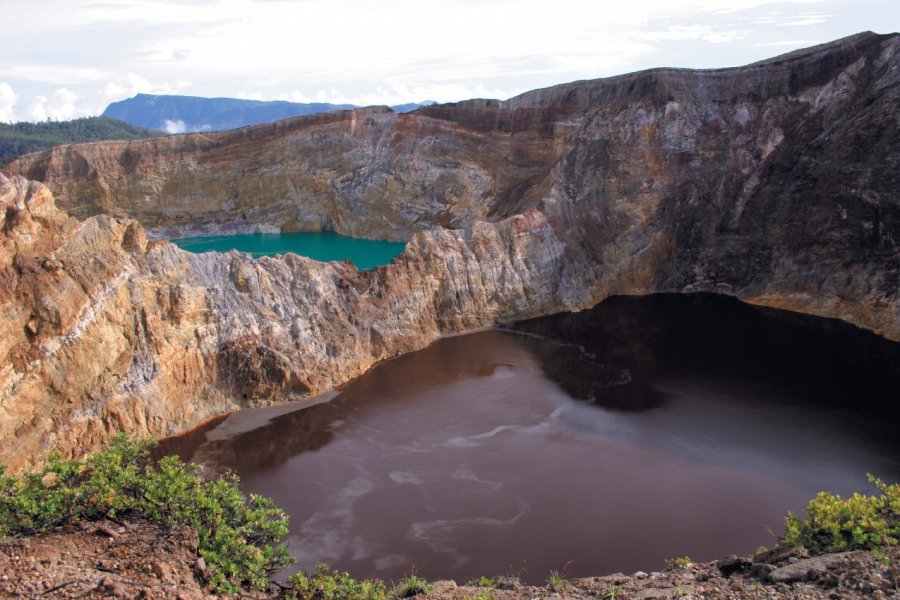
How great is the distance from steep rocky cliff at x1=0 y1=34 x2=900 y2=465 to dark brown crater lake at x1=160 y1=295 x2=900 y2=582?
2507 millimetres

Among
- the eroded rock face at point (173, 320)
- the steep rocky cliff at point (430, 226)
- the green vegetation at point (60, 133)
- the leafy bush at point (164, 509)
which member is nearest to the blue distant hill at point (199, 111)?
the green vegetation at point (60, 133)

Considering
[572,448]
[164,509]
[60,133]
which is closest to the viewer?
[164,509]

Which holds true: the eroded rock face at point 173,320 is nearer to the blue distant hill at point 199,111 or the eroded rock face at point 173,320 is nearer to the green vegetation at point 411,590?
the green vegetation at point 411,590

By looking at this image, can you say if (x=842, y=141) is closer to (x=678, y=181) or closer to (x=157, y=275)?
(x=678, y=181)

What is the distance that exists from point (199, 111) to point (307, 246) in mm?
130662

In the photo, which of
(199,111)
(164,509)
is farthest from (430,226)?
(199,111)

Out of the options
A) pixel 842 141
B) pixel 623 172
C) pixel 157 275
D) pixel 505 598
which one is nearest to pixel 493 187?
pixel 623 172

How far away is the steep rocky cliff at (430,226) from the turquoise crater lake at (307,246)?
54.4 inches

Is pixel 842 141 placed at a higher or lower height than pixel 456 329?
higher

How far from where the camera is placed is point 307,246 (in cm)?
4922

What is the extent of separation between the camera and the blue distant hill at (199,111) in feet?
493

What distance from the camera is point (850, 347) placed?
26.8m

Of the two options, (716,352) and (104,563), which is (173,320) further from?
(716,352)

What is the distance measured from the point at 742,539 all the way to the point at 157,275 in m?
19.3
